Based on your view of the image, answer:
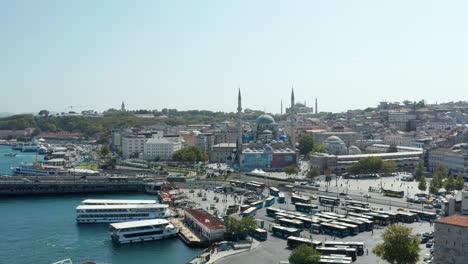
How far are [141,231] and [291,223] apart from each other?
15.3 ft

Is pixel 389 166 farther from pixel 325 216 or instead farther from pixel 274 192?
pixel 325 216

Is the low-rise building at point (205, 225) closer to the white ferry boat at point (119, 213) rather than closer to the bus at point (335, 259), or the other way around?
the white ferry boat at point (119, 213)

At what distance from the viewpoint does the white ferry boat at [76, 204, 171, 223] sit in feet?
61.7

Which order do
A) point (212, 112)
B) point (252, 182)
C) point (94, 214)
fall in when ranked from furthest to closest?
point (212, 112) → point (252, 182) → point (94, 214)

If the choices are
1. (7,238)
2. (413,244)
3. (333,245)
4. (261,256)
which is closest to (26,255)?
(7,238)

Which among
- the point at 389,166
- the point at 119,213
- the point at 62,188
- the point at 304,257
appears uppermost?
the point at 389,166

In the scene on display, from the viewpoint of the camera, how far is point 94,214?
19.0 meters

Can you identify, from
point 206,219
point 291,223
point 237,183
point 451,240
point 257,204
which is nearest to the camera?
point 451,240

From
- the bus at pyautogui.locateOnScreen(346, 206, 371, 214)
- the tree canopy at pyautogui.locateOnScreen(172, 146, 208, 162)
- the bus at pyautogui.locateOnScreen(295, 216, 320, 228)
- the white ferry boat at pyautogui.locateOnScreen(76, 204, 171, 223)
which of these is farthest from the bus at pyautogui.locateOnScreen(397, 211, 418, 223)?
the tree canopy at pyautogui.locateOnScreen(172, 146, 208, 162)

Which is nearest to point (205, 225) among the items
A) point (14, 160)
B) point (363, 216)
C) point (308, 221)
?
point (308, 221)

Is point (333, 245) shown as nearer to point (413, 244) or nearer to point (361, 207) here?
point (413, 244)

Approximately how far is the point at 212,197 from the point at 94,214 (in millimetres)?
5640

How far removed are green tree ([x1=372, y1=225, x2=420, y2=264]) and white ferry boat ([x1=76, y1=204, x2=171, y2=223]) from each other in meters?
8.85

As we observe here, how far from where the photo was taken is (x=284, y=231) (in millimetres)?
15836
